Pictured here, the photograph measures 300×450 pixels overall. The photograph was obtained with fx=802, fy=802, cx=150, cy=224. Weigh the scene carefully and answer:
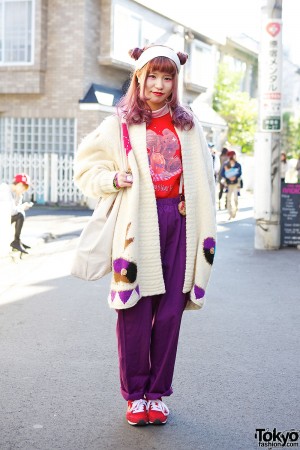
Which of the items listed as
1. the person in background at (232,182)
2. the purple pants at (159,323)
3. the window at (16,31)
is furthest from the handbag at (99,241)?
the window at (16,31)

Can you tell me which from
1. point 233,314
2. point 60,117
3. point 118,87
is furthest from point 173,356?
point 118,87

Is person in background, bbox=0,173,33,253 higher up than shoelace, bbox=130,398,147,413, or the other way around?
person in background, bbox=0,173,33,253

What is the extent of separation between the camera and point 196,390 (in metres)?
4.94

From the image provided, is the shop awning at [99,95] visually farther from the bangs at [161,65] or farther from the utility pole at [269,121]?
the bangs at [161,65]

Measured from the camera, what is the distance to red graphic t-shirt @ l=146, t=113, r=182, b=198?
4.16 meters

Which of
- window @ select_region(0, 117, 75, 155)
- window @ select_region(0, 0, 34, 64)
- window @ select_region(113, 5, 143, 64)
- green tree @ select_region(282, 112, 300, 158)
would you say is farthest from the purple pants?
green tree @ select_region(282, 112, 300, 158)

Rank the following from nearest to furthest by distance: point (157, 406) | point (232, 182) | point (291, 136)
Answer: point (157, 406) → point (232, 182) → point (291, 136)

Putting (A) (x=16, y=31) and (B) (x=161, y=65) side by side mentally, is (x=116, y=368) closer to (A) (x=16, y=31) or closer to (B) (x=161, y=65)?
(B) (x=161, y=65)

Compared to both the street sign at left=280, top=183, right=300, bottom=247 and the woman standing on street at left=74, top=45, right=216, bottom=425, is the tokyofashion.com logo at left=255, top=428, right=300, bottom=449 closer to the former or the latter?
the woman standing on street at left=74, top=45, right=216, bottom=425

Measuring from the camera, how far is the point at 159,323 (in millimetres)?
4227

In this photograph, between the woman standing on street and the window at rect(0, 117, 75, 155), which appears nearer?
the woman standing on street

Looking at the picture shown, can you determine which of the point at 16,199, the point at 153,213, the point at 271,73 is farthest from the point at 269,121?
the point at 153,213

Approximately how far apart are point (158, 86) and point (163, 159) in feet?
1.23

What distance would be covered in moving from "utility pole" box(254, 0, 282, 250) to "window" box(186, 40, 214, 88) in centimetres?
1863
